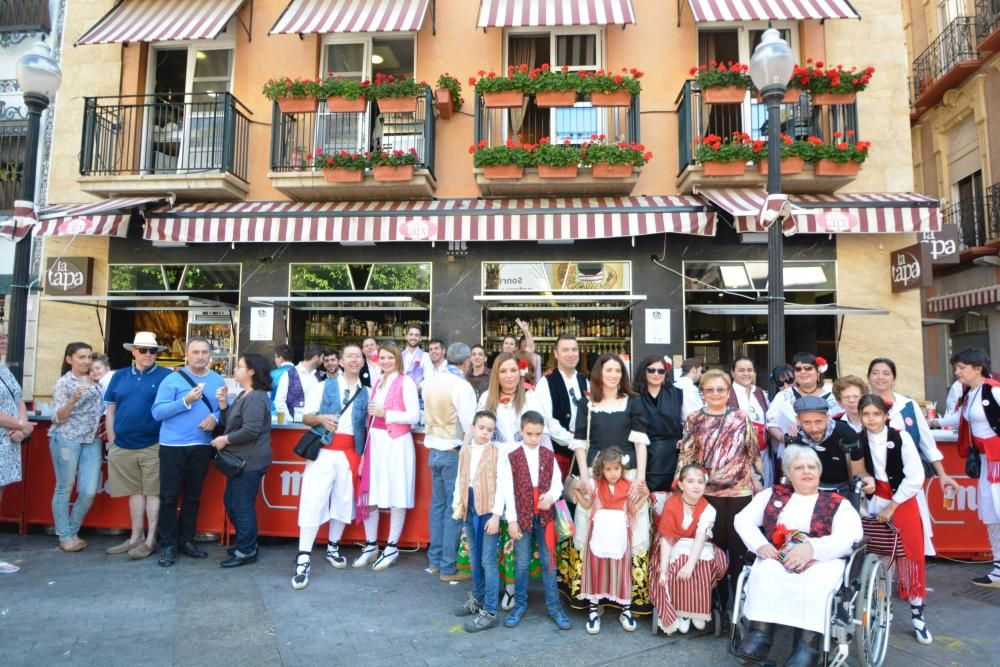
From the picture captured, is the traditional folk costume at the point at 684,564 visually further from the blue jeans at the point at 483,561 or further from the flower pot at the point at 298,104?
the flower pot at the point at 298,104

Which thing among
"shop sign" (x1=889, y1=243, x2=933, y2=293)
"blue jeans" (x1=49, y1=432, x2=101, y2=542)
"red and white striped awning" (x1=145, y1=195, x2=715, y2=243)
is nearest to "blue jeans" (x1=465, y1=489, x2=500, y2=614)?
"blue jeans" (x1=49, y1=432, x2=101, y2=542)

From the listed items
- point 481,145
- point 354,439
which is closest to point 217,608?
point 354,439

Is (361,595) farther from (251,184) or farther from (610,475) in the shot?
Answer: (251,184)

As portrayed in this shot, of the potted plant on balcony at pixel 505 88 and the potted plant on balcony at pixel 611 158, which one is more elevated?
the potted plant on balcony at pixel 505 88

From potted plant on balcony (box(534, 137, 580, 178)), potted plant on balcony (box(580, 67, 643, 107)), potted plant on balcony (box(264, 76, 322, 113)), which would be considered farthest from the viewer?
potted plant on balcony (box(264, 76, 322, 113))

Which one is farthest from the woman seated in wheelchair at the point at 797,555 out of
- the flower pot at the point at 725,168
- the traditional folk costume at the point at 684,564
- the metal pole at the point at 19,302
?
the flower pot at the point at 725,168

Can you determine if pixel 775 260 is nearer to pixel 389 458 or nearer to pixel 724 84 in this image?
pixel 389 458

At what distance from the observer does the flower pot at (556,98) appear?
416 inches

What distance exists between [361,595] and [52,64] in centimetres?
658

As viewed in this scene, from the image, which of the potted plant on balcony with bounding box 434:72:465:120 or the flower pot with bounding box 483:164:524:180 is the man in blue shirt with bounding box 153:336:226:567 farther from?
the potted plant on balcony with bounding box 434:72:465:120

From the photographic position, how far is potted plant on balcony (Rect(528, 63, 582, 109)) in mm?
10508

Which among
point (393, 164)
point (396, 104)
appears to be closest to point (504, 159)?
point (393, 164)

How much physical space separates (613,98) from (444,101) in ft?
9.70

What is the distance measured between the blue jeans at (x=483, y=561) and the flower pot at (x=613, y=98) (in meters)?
7.96
